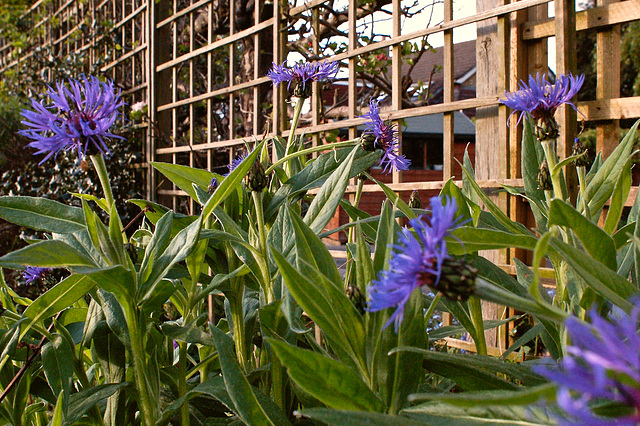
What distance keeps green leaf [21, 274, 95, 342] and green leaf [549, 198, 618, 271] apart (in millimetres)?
538

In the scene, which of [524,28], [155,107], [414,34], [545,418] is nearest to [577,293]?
[545,418]

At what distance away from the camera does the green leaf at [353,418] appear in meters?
0.38

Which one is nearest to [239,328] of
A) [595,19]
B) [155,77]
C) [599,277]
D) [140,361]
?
[140,361]

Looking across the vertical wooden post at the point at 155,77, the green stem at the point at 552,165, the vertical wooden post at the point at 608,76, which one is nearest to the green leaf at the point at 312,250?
the green stem at the point at 552,165

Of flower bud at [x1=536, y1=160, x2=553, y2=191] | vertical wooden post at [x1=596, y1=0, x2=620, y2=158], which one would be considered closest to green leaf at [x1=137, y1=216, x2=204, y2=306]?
flower bud at [x1=536, y1=160, x2=553, y2=191]

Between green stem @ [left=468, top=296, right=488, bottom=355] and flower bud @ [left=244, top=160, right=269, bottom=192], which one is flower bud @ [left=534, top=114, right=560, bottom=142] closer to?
green stem @ [left=468, top=296, right=488, bottom=355]

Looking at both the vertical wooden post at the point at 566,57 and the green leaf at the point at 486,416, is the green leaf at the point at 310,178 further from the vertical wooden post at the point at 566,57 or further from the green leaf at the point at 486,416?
the vertical wooden post at the point at 566,57

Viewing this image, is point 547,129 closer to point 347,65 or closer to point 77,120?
point 77,120

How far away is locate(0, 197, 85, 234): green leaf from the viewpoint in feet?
2.34

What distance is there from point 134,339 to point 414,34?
1.79 meters

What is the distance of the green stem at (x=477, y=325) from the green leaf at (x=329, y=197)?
224 mm

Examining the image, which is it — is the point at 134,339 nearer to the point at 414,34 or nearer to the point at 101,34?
the point at 414,34

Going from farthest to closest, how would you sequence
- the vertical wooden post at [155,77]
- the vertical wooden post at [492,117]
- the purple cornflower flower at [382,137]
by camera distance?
the vertical wooden post at [155,77], the vertical wooden post at [492,117], the purple cornflower flower at [382,137]

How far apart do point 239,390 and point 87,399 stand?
283 mm
